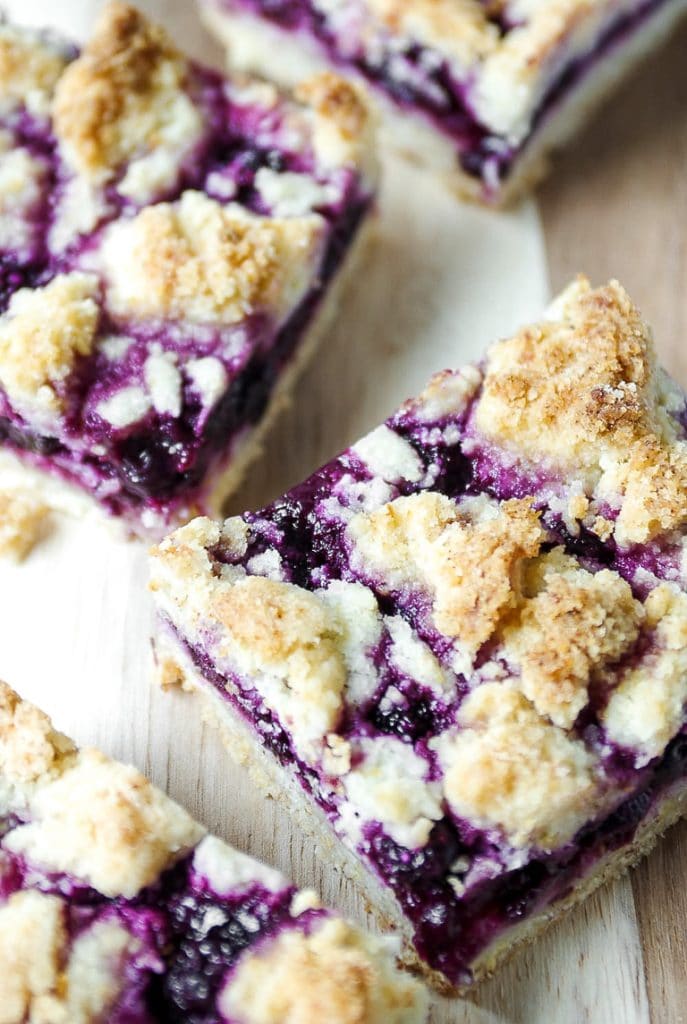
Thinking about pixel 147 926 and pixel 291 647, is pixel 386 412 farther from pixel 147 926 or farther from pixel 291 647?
pixel 147 926

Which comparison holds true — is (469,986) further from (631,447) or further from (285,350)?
(285,350)

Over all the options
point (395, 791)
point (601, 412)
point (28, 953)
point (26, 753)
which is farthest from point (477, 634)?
point (28, 953)

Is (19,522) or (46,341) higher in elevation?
(46,341)

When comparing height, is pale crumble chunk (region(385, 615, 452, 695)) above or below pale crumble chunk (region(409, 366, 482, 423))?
below

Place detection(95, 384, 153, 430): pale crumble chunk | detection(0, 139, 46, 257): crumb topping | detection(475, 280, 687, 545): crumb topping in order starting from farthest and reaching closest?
detection(0, 139, 46, 257): crumb topping < detection(95, 384, 153, 430): pale crumble chunk < detection(475, 280, 687, 545): crumb topping

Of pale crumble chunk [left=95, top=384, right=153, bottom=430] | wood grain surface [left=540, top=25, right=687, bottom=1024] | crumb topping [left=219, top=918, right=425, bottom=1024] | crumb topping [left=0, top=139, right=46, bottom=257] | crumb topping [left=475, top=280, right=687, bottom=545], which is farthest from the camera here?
wood grain surface [left=540, top=25, right=687, bottom=1024]

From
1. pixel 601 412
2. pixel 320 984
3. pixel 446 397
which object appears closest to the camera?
pixel 320 984

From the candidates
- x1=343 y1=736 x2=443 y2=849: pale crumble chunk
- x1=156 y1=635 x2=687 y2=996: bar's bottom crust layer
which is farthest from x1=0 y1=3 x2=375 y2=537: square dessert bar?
x1=343 y1=736 x2=443 y2=849: pale crumble chunk

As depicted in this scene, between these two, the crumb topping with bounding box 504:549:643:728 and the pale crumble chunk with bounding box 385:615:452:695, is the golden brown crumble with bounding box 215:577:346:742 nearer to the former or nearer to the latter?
the pale crumble chunk with bounding box 385:615:452:695
